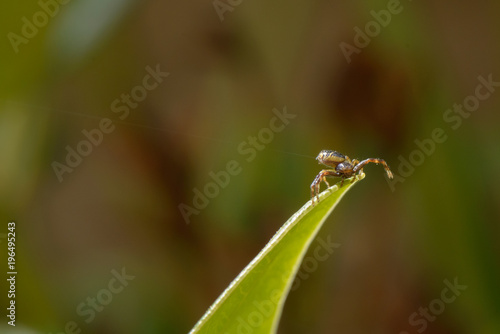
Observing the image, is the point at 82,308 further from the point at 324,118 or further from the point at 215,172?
the point at 324,118

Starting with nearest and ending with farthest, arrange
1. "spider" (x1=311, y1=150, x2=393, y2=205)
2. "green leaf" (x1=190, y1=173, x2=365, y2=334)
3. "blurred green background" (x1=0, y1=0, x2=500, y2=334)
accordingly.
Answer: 1. "green leaf" (x1=190, y1=173, x2=365, y2=334)
2. "spider" (x1=311, y1=150, x2=393, y2=205)
3. "blurred green background" (x1=0, y1=0, x2=500, y2=334)

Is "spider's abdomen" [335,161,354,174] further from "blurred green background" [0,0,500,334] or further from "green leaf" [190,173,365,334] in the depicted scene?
"blurred green background" [0,0,500,334]

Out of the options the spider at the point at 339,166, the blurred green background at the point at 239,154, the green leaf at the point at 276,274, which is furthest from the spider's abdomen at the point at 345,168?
the blurred green background at the point at 239,154

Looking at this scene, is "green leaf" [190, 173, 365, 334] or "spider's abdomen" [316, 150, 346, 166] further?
"spider's abdomen" [316, 150, 346, 166]

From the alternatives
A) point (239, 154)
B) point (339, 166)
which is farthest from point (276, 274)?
point (239, 154)

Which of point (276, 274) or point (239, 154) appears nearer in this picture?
point (276, 274)

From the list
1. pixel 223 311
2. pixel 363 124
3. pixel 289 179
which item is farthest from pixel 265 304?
pixel 363 124

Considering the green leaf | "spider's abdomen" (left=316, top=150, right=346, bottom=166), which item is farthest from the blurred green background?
the green leaf

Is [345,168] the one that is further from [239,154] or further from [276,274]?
[239,154]

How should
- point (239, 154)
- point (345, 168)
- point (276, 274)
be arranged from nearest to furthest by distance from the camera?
point (276, 274) → point (345, 168) → point (239, 154)

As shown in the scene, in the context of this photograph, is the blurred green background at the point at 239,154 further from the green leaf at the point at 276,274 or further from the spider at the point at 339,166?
the green leaf at the point at 276,274
